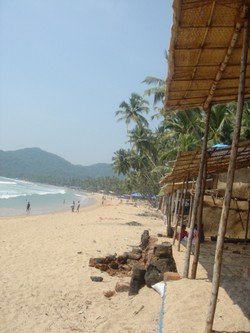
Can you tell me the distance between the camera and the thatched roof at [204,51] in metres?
3.44

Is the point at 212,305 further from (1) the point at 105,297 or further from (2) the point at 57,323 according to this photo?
(1) the point at 105,297

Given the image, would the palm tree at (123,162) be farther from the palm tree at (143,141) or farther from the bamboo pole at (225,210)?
the bamboo pole at (225,210)

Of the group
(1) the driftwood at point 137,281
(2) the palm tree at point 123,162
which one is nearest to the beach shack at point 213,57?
(1) the driftwood at point 137,281

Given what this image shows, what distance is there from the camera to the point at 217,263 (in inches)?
152

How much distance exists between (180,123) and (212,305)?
62.4ft

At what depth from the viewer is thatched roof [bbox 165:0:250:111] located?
344cm

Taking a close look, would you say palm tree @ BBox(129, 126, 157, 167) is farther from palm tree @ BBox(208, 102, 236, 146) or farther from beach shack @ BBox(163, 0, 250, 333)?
beach shack @ BBox(163, 0, 250, 333)

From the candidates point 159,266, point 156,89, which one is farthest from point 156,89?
point 159,266

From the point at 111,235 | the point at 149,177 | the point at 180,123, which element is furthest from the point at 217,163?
the point at 149,177

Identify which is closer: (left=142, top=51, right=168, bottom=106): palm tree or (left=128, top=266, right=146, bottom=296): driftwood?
(left=128, top=266, right=146, bottom=296): driftwood

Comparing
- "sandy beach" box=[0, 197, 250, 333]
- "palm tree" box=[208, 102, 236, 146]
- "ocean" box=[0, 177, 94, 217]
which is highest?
"palm tree" box=[208, 102, 236, 146]

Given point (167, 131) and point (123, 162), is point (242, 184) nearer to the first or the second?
point (167, 131)

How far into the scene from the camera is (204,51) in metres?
4.21

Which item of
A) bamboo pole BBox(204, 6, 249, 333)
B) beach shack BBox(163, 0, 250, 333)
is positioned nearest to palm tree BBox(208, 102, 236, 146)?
beach shack BBox(163, 0, 250, 333)
